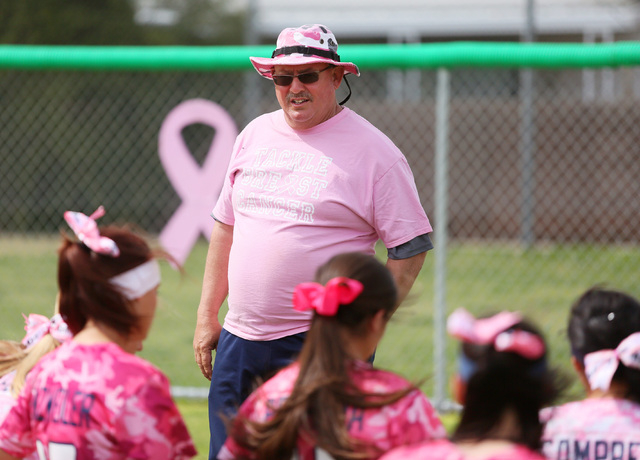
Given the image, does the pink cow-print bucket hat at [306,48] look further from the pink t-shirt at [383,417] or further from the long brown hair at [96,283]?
the pink t-shirt at [383,417]

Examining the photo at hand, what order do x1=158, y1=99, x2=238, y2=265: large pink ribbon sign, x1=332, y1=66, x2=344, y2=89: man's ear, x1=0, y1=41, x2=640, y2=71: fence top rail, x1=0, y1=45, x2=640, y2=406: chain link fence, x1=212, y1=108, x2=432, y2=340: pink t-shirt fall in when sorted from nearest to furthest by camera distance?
x1=212, y1=108, x2=432, y2=340: pink t-shirt
x1=332, y1=66, x2=344, y2=89: man's ear
x1=0, y1=41, x2=640, y2=71: fence top rail
x1=158, y1=99, x2=238, y2=265: large pink ribbon sign
x1=0, y1=45, x2=640, y2=406: chain link fence

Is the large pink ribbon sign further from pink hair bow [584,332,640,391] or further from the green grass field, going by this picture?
pink hair bow [584,332,640,391]

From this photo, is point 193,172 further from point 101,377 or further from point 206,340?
point 101,377

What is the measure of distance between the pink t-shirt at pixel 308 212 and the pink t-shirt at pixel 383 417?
34.6 inches

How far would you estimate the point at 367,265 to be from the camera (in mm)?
2049

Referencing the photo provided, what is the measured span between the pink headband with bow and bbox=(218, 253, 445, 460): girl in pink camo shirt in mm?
238

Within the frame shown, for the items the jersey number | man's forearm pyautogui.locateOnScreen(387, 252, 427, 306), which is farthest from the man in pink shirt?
the jersey number

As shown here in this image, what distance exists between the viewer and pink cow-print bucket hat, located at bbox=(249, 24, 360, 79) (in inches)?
116

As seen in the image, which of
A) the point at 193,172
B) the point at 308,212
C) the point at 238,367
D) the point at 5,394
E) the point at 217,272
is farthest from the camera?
the point at 193,172

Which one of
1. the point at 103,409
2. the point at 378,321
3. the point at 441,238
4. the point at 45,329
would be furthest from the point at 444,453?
the point at 441,238

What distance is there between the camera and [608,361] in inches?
85.0

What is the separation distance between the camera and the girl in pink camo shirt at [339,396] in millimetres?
1910

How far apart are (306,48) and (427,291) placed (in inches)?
222

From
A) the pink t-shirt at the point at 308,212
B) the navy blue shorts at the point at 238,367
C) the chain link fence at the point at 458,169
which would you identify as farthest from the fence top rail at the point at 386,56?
the chain link fence at the point at 458,169
